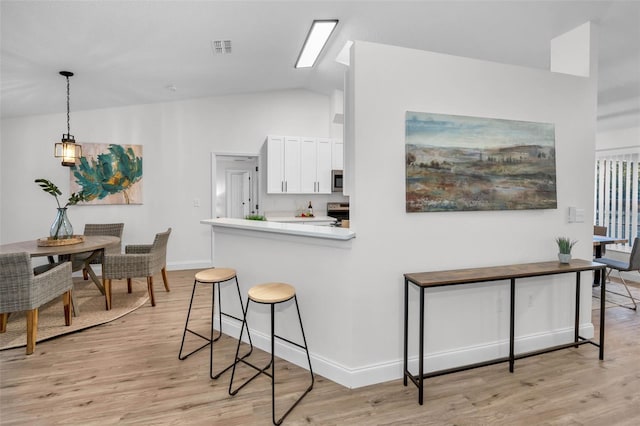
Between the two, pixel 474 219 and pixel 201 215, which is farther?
pixel 201 215

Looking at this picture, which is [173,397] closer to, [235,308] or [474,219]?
[235,308]

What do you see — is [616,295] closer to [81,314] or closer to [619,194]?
[619,194]

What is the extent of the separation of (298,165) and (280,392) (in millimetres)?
4022

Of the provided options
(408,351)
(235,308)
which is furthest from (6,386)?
(408,351)

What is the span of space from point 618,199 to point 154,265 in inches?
290

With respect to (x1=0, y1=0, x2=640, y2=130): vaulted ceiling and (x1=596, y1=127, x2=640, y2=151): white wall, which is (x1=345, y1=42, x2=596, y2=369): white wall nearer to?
(x1=0, y1=0, x2=640, y2=130): vaulted ceiling

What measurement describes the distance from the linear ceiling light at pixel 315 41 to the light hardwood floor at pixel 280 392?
3297mm

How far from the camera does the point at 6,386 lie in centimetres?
217

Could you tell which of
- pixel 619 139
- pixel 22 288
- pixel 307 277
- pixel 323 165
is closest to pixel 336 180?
pixel 323 165

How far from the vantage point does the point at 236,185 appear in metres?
5.92

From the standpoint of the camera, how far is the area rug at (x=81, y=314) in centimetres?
290

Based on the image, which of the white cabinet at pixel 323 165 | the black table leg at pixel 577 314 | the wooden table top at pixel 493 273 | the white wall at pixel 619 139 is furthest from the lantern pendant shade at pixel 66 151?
the white wall at pixel 619 139

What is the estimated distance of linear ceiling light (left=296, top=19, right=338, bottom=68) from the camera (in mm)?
3244

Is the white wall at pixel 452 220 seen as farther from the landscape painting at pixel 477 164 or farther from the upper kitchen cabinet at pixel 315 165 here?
the upper kitchen cabinet at pixel 315 165
